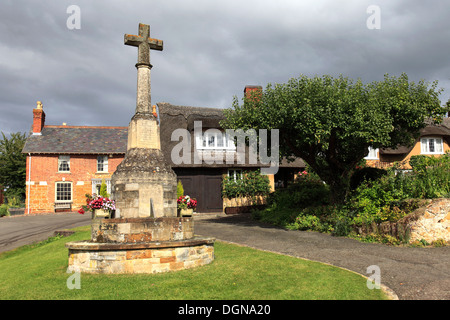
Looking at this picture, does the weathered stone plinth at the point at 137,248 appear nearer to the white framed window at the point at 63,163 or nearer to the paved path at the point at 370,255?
the paved path at the point at 370,255

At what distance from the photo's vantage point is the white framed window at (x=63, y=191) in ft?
89.6

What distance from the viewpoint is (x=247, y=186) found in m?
21.2

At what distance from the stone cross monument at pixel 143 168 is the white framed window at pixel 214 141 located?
12514 mm

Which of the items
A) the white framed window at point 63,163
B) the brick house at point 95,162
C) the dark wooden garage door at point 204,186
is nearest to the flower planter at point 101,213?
the brick house at point 95,162

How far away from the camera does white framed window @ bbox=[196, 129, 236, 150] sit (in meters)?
21.9

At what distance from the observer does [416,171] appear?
40.6 ft

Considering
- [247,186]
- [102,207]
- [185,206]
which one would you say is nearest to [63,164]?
[247,186]

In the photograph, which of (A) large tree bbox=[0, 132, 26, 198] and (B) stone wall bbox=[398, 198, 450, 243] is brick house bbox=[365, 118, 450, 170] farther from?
(A) large tree bbox=[0, 132, 26, 198]

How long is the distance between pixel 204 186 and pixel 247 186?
2.84 m

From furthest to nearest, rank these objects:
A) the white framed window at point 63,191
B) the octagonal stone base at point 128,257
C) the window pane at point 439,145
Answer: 1. the white framed window at point 63,191
2. the window pane at point 439,145
3. the octagonal stone base at point 128,257

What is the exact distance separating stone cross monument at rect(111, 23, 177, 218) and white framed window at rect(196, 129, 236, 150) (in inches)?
493

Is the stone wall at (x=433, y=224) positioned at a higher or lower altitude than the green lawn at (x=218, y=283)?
higher

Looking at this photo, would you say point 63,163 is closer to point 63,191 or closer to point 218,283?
point 63,191
